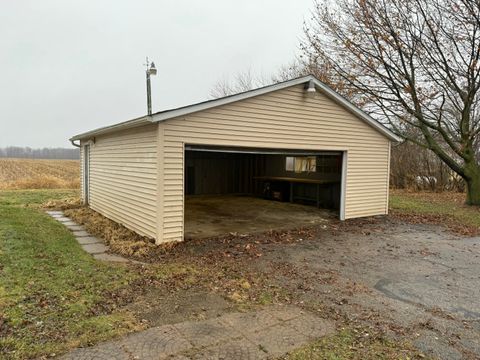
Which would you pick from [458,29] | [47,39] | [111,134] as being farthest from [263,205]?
[47,39]

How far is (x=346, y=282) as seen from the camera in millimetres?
4598

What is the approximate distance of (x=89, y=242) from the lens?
6.64 m

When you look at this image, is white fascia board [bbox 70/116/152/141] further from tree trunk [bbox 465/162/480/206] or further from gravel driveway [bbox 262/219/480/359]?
tree trunk [bbox 465/162/480/206]

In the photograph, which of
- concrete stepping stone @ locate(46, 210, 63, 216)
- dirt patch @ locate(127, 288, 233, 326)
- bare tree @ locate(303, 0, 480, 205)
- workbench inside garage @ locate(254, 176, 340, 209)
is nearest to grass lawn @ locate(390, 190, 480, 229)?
bare tree @ locate(303, 0, 480, 205)

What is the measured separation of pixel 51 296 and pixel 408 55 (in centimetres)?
1289

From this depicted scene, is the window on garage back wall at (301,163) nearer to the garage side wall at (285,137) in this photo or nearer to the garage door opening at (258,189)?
the garage door opening at (258,189)

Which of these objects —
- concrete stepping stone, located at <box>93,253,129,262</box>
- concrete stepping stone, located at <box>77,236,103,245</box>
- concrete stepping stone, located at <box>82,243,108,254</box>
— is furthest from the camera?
concrete stepping stone, located at <box>77,236,103,245</box>

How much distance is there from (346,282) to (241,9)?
1410 centimetres

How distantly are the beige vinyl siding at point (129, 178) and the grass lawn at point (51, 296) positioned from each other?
1.33 m

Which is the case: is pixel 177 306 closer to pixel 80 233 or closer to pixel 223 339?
pixel 223 339

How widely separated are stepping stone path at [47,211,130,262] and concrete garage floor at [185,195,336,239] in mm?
1660

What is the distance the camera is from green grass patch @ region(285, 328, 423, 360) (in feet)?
9.05

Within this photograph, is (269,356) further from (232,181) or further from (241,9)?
(241,9)

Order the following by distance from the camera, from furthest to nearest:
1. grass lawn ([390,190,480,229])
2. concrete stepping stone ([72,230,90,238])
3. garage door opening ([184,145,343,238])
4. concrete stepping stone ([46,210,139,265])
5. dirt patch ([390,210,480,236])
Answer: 1. grass lawn ([390,190,480,229])
2. garage door opening ([184,145,343,238])
3. dirt patch ([390,210,480,236])
4. concrete stepping stone ([72,230,90,238])
5. concrete stepping stone ([46,210,139,265])
